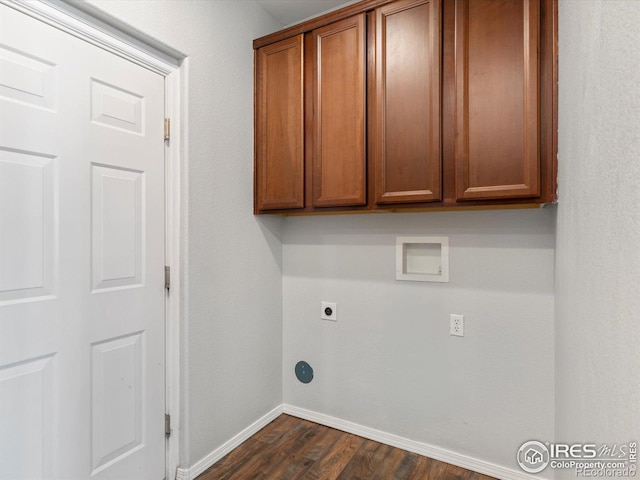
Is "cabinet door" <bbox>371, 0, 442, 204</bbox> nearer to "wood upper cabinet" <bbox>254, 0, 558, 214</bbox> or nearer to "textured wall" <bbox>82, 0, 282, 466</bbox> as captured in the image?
"wood upper cabinet" <bbox>254, 0, 558, 214</bbox>

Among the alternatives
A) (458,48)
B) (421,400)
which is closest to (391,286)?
(421,400)

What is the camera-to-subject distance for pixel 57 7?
1278mm

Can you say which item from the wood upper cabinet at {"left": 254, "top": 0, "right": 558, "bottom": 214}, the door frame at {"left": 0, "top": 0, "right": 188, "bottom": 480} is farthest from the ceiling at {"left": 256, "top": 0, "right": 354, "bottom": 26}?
the door frame at {"left": 0, "top": 0, "right": 188, "bottom": 480}

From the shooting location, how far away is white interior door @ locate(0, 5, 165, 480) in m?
1.19

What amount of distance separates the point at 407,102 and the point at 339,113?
1.23 feet

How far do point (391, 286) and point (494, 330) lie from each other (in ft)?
1.92

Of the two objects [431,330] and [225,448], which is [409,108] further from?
[225,448]

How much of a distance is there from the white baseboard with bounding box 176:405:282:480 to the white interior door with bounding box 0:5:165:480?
13 cm

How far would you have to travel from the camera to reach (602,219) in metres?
0.71

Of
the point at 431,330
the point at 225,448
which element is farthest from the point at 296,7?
the point at 225,448

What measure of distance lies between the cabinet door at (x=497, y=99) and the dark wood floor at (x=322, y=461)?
4.75 feet

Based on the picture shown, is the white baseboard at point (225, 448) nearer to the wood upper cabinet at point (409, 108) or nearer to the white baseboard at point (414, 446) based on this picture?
the white baseboard at point (414, 446)

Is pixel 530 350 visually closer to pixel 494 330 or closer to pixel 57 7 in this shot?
pixel 494 330
